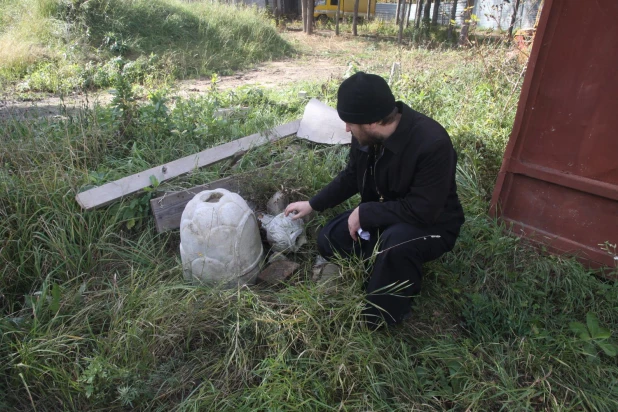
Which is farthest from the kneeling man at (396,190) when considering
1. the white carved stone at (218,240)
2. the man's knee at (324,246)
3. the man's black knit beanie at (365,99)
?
the white carved stone at (218,240)

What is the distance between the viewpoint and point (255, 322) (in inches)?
93.4

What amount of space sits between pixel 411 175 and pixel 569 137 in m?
1.36

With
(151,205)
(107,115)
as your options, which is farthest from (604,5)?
(107,115)

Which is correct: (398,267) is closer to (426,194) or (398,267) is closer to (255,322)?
(426,194)

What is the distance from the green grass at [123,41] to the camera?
7.10 m

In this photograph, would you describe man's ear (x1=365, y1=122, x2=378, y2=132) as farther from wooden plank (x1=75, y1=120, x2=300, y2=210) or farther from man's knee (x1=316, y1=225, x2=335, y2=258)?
wooden plank (x1=75, y1=120, x2=300, y2=210)

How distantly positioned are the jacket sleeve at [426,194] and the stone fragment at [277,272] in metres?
0.72

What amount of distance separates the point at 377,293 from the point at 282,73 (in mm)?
7805

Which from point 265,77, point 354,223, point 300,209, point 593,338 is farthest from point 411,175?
point 265,77

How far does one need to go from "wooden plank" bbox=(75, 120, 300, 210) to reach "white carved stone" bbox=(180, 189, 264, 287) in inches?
29.5

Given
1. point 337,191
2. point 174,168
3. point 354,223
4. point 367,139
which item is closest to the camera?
point 367,139

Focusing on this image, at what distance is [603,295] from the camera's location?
2.75 m

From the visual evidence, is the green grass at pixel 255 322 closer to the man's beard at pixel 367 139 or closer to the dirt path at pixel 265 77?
the man's beard at pixel 367 139

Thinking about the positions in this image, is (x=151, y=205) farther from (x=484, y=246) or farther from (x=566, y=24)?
(x=566, y=24)
